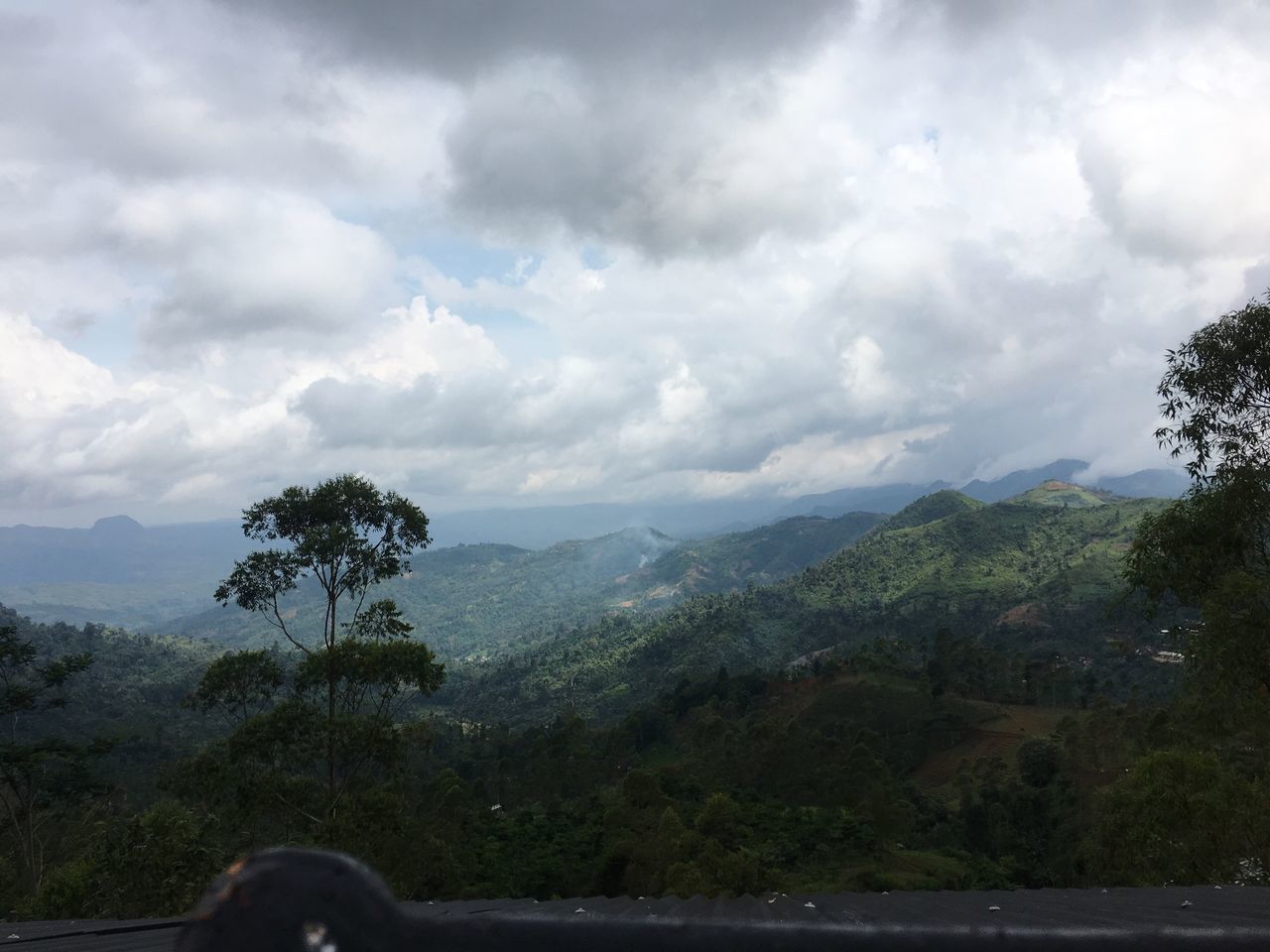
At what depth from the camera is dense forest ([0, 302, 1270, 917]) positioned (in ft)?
48.8

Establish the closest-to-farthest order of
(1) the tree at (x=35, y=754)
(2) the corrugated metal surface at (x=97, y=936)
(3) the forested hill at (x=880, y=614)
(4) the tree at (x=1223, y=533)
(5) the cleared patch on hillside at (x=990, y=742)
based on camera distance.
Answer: (2) the corrugated metal surface at (x=97, y=936)
(4) the tree at (x=1223, y=533)
(1) the tree at (x=35, y=754)
(5) the cleared patch on hillside at (x=990, y=742)
(3) the forested hill at (x=880, y=614)

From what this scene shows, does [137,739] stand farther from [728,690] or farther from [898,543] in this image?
[898,543]

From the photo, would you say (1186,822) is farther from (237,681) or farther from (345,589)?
(237,681)

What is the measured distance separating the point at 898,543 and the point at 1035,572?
41.1 metres

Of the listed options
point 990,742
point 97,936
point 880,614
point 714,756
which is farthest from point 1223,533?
point 880,614

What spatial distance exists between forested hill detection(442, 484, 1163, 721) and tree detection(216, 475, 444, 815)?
376 feet

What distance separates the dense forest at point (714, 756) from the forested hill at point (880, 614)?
2726mm

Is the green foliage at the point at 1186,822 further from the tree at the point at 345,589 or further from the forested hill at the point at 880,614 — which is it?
the forested hill at the point at 880,614

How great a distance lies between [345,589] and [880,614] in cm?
14962

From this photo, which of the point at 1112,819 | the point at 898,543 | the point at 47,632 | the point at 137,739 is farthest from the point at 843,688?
the point at 47,632

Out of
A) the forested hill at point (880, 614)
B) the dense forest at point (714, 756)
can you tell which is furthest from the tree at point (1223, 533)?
the forested hill at point (880, 614)

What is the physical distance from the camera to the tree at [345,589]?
17.7 m

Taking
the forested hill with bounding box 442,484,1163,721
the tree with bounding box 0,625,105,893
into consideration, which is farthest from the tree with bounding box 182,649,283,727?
the forested hill with bounding box 442,484,1163,721

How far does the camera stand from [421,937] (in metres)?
1.16
